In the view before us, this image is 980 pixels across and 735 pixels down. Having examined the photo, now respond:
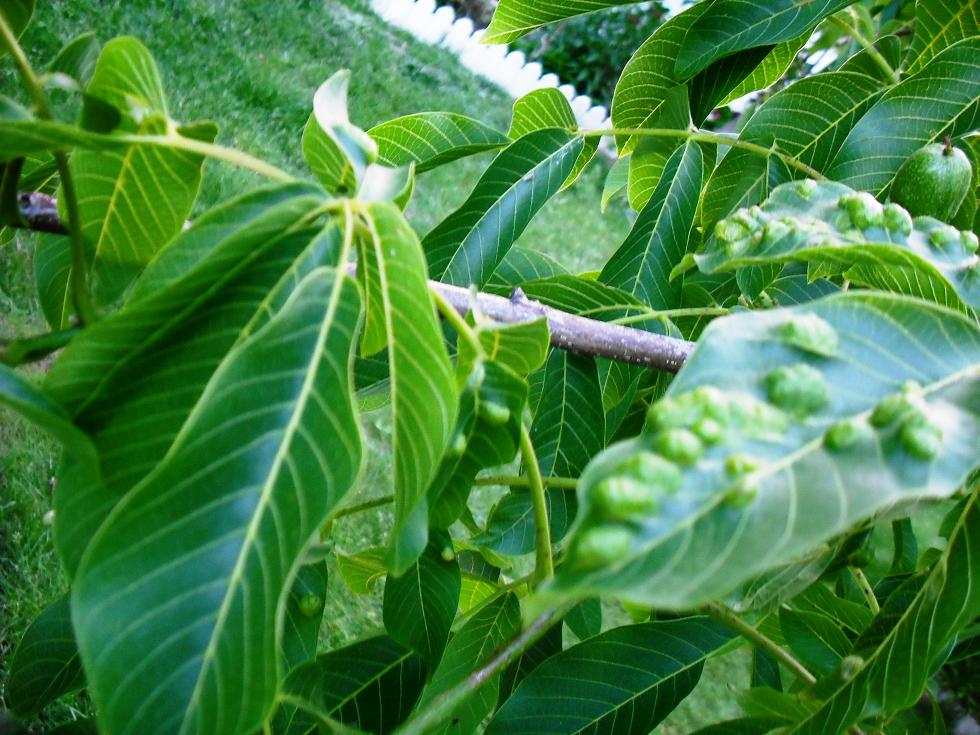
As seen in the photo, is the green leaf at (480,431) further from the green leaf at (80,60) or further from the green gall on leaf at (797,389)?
the green leaf at (80,60)

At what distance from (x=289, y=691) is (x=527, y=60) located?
20.3 feet

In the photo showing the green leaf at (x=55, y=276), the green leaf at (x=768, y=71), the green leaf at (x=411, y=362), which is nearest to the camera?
the green leaf at (x=411, y=362)

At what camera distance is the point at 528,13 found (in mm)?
1175

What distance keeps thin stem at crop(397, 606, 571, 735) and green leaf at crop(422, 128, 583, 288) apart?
1.61 ft

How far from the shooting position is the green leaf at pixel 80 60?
2.03 feet

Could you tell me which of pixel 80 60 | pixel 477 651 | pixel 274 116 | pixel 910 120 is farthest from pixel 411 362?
pixel 274 116

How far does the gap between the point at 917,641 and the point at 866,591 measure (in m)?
0.40

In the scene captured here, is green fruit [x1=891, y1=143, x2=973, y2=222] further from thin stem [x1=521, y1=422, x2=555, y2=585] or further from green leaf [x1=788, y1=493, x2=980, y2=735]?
thin stem [x1=521, y1=422, x2=555, y2=585]

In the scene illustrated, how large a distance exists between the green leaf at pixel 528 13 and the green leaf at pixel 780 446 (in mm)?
773

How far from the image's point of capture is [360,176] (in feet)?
1.84

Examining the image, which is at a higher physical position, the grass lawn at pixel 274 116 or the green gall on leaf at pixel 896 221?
the green gall on leaf at pixel 896 221

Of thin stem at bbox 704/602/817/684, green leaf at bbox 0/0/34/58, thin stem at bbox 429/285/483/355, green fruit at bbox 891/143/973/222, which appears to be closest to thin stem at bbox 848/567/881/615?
thin stem at bbox 704/602/817/684

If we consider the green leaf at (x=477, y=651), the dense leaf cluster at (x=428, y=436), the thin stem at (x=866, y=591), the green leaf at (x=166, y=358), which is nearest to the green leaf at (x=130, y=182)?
the dense leaf cluster at (x=428, y=436)

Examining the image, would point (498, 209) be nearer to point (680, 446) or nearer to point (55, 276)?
point (55, 276)
